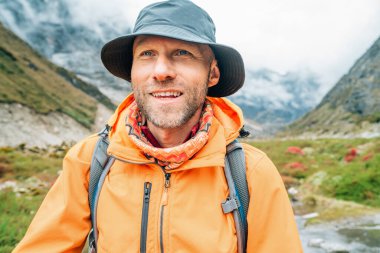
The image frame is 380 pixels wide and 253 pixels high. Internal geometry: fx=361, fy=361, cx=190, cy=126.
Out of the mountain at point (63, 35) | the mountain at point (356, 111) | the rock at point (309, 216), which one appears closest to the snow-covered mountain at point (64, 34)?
the mountain at point (63, 35)

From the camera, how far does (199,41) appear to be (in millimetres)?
2441

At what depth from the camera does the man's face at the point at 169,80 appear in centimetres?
253

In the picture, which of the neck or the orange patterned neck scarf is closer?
the orange patterned neck scarf

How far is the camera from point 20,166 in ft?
47.1

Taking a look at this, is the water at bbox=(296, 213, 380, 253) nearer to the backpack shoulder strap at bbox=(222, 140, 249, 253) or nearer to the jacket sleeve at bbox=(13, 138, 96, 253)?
the backpack shoulder strap at bbox=(222, 140, 249, 253)

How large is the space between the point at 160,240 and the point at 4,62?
46.6 m

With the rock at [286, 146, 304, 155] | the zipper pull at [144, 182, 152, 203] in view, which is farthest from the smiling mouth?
the rock at [286, 146, 304, 155]

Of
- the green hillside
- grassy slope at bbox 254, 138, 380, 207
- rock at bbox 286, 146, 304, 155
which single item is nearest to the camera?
grassy slope at bbox 254, 138, 380, 207

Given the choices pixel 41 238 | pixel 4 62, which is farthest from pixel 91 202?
pixel 4 62

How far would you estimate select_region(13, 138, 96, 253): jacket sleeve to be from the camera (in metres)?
2.40

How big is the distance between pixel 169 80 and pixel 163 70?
0.09 m

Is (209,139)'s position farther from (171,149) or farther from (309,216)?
(309,216)

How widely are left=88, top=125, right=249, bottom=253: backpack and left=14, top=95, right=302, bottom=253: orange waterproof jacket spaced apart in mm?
39

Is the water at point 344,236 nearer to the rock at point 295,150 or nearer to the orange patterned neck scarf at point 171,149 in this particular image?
the orange patterned neck scarf at point 171,149
